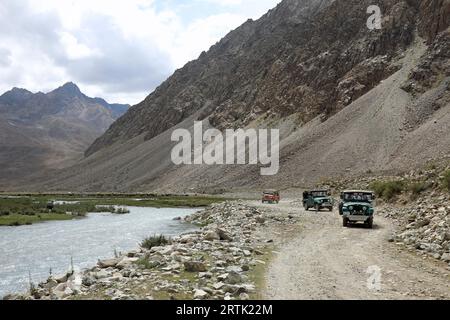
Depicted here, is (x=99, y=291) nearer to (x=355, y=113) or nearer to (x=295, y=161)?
(x=295, y=161)

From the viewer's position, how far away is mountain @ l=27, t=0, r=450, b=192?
89.4 m

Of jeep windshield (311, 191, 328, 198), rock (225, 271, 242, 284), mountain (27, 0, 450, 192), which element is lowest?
rock (225, 271, 242, 284)

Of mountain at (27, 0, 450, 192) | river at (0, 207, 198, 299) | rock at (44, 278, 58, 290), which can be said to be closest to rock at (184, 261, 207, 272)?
rock at (44, 278, 58, 290)

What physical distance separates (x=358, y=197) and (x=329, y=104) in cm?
8816

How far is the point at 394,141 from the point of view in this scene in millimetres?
87750

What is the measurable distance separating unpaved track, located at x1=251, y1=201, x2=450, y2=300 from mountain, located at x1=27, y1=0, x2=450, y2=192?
47.4 m

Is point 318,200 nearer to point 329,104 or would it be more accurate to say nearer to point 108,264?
point 108,264

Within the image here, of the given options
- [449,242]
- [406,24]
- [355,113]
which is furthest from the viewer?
[406,24]

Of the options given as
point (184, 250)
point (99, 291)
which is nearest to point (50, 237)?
point (184, 250)

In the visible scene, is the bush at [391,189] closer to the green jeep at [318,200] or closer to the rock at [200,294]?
the green jeep at [318,200]

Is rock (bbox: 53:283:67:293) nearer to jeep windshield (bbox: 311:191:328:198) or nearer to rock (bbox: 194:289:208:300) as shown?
rock (bbox: 194:289:208:300)

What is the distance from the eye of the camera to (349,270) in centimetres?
1564

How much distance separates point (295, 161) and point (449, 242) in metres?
81.2

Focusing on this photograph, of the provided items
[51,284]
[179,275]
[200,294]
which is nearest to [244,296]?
[200,294]
